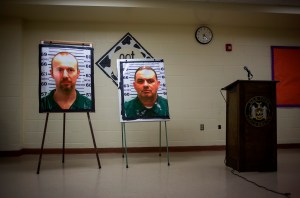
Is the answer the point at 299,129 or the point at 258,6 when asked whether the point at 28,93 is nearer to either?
the point at 258,6

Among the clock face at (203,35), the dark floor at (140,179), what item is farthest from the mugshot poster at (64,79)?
the clock face at (203,35)

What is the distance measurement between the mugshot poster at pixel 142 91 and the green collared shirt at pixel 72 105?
471 mm

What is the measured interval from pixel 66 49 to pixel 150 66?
120 centimetres

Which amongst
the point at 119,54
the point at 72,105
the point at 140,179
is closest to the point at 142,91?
the point at 72,105

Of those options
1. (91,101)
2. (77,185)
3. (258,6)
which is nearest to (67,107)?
(91,101)

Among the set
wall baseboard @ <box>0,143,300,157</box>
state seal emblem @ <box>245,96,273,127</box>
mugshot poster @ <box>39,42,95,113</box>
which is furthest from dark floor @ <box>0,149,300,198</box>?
mugshot poster @ <box>39,42,95,113</box>

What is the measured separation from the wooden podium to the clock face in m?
1.97

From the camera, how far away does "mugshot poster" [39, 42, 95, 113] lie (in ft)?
10.2

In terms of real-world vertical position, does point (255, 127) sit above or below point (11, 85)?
below

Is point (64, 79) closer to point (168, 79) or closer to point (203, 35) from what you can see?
point (168, 79)

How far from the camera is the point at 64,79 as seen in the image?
316cm

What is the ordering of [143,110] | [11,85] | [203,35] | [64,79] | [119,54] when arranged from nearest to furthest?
[64,79] < [143,110] < [11,85] < [119,54] < [203,35]

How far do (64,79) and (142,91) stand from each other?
1074mm

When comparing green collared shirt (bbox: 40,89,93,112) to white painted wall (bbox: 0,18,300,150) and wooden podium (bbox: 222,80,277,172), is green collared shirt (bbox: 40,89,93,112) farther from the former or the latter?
wooden podium (bbox: 222,80,277,172)
